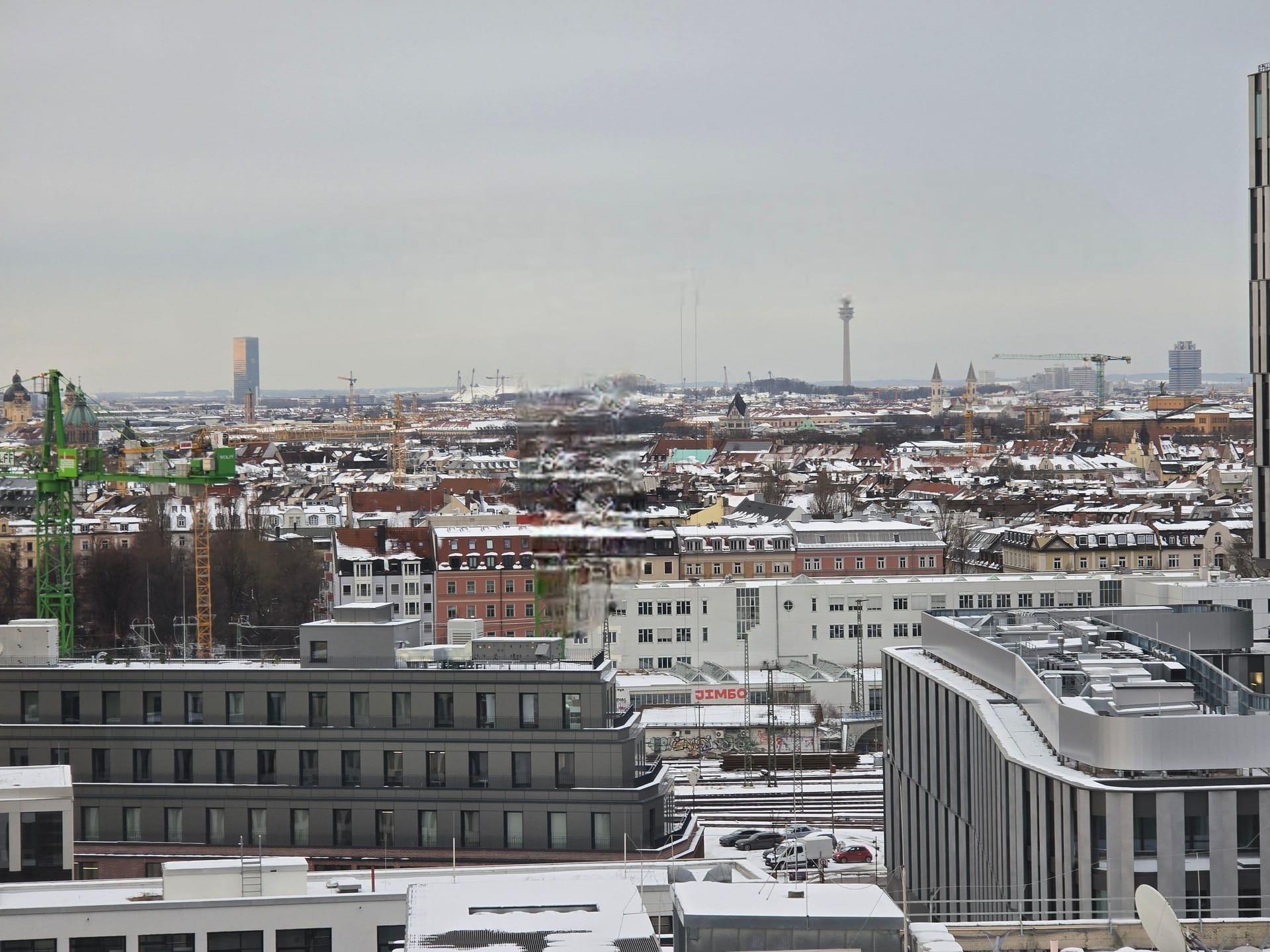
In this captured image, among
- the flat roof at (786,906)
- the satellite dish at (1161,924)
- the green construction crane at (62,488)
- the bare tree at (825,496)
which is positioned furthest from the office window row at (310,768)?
the bare tree at (825,496)

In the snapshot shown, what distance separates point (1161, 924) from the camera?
1249 centimetres

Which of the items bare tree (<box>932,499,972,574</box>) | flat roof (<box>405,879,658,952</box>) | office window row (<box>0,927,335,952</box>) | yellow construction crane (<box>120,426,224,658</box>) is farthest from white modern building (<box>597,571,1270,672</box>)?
flat roof (<box>405,879,658,952</box>)

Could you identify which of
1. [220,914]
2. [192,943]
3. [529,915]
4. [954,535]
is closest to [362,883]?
[220,914]

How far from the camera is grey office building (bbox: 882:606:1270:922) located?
652 inches

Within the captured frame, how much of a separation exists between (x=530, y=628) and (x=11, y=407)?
112 meters

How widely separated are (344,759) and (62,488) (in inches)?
1020

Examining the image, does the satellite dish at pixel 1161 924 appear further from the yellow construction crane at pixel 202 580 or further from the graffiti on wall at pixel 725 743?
the yellow construction crane at pixel 202 580

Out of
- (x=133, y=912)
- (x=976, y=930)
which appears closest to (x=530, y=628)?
(x=133, y=912)

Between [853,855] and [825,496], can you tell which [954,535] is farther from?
[853,855]

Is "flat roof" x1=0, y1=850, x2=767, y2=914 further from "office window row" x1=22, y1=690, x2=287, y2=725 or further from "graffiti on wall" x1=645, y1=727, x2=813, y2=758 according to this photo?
"graffiti on wall" x1=645, y1=727, x2=813, y2=758

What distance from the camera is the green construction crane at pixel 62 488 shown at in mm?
43844

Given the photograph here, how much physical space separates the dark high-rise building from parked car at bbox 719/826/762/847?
14.2 meters

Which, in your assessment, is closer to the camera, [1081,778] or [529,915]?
[529,915]

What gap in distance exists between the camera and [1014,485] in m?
106
